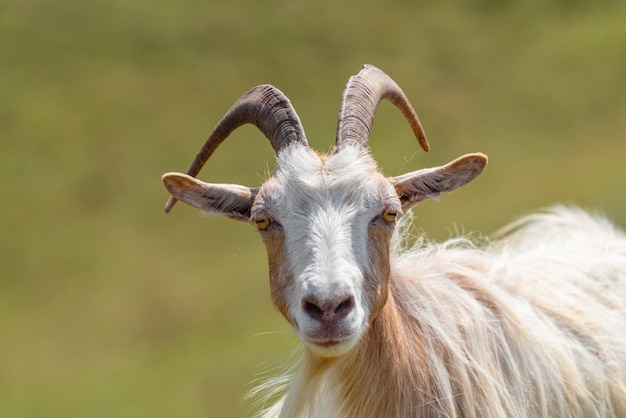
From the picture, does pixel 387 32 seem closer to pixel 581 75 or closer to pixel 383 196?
pixel 581 75

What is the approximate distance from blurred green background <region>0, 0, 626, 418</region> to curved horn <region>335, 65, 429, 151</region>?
1599 centimetres

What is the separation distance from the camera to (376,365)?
24.7ft

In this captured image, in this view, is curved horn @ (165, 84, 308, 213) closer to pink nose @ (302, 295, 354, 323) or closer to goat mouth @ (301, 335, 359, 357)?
pink nose @ (302, 295, 354, 323)

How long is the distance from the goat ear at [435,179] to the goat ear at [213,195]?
3.76 ft

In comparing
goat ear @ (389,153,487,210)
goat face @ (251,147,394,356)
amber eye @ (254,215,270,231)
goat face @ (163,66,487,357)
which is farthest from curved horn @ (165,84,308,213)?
goat ear @ (389,153,487,210)

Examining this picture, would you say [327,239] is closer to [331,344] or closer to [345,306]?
[345,306]

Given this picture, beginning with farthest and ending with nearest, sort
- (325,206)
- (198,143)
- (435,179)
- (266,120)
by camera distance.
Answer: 1. (198,143)
2. (266,120)
3. (435,179)
4. (325,206)

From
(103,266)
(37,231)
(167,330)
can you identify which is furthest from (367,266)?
(37,231)

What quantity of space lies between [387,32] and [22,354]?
21.5 m

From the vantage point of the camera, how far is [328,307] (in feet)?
21.5

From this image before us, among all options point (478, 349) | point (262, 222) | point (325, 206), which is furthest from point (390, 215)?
point (478, 349)

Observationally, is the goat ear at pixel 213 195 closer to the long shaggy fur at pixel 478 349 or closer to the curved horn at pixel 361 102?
the curved horn at pixel 361 102

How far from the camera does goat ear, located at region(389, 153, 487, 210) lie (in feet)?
25.3

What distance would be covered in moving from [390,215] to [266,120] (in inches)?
53.1
